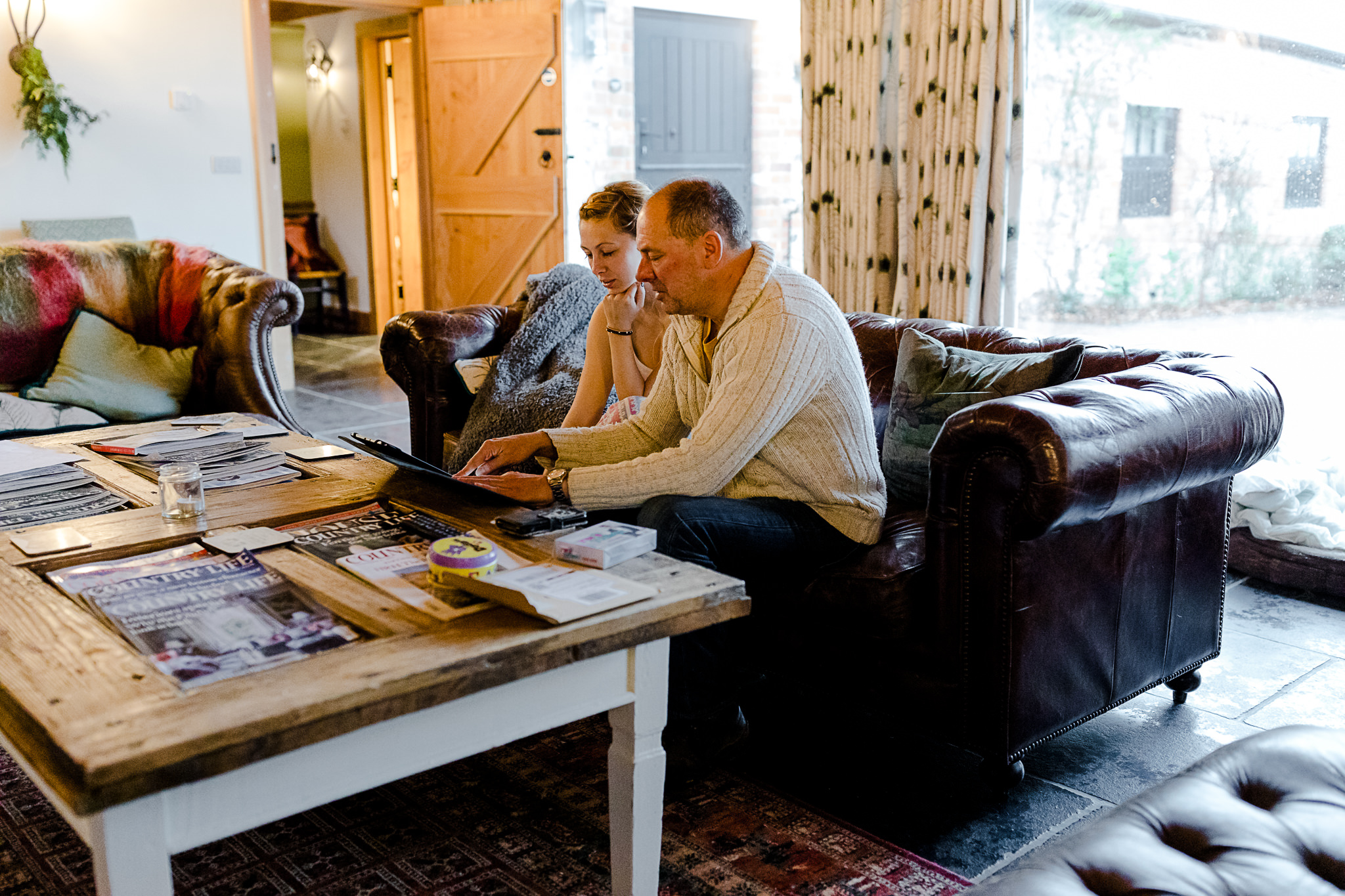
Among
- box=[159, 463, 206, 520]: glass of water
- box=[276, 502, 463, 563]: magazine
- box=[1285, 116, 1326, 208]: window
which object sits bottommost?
box=[276, 502, 463, 563]: magazine

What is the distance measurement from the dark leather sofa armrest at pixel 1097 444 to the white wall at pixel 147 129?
5.00 meters

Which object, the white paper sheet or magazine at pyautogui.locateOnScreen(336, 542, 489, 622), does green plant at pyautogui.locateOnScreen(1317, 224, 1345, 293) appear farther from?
the white paper sheet

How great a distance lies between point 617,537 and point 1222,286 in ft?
9.37

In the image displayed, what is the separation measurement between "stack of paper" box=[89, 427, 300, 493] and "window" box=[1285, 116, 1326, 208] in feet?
9.90

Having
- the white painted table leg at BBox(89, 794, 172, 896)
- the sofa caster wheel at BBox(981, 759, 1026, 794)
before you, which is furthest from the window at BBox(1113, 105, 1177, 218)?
the white painted table leg at BBox(89, 794, 172, 896)

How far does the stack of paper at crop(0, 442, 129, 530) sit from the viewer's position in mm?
1872

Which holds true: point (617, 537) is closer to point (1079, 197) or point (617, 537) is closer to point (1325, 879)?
point (1325, 879)

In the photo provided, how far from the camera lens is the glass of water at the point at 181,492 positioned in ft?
5.98

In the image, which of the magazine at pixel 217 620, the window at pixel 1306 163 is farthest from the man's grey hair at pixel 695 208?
the window at pixel 1306 163

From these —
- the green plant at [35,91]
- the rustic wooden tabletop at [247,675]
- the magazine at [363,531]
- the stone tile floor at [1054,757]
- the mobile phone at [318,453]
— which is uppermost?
the green plant at [35,91]

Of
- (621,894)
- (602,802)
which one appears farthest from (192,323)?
(621,894)

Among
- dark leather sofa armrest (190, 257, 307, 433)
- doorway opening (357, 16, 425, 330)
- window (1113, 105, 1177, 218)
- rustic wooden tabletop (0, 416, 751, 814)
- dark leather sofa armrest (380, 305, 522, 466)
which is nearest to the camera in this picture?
rustic wooden tabletop (0, 416, 751, 814)

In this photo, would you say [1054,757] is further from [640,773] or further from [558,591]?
[558,591]

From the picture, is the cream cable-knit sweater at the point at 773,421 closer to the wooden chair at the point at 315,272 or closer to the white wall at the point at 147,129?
the white wall at the point at 147,129
